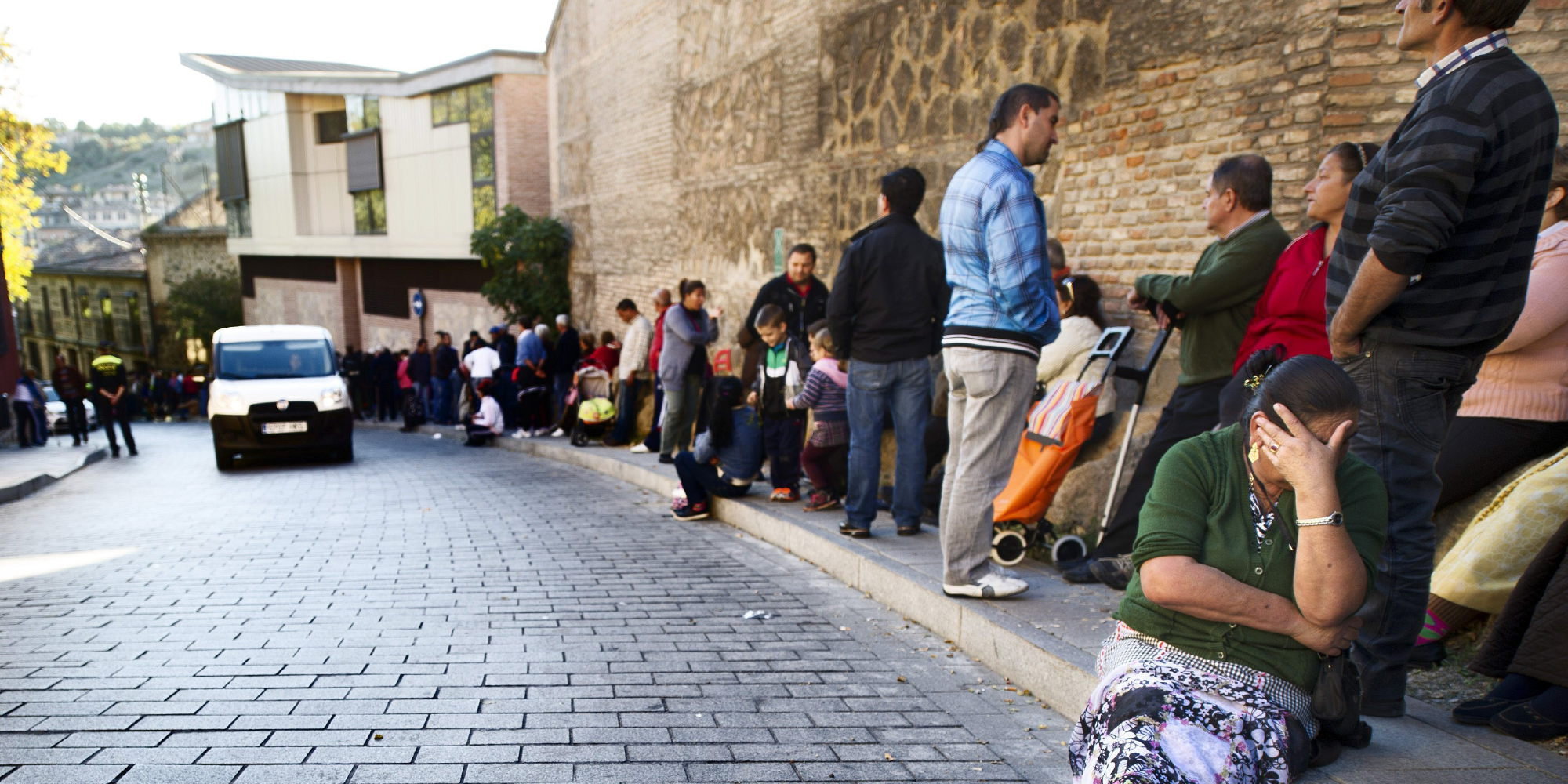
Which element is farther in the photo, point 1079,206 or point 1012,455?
point 1079,206

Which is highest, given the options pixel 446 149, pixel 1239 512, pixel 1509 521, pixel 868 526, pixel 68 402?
pixel 446 149

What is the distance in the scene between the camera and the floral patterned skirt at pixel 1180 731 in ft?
7.61

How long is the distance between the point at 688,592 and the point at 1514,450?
156 inches

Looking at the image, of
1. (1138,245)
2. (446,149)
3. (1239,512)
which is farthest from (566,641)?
(446,149)

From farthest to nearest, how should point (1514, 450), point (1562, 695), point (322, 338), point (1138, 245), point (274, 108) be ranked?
point (274, 108) → point (322, 338) → point (1138, 245) → point (1514, 450) → point (1562, 695)

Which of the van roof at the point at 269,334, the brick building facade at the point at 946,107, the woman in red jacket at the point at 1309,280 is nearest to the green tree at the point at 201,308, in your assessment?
the brick building facade at the point at 946,107

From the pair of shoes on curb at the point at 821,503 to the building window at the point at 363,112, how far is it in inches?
1189

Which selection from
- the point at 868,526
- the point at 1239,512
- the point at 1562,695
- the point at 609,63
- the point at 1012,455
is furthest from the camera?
the point at 609,63

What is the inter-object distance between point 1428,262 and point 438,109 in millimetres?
30627

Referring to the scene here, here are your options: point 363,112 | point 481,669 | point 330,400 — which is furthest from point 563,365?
point 363,112

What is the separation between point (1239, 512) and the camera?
2.64 m

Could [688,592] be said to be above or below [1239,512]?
below

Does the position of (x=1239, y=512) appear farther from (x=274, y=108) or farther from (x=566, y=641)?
(x=274, y=108)

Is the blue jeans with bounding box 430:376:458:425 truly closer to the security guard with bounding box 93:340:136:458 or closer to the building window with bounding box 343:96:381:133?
the security guard with bounding box 93:340:136:458
